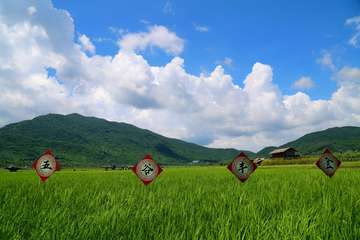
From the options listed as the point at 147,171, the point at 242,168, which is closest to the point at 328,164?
the point at 242,168

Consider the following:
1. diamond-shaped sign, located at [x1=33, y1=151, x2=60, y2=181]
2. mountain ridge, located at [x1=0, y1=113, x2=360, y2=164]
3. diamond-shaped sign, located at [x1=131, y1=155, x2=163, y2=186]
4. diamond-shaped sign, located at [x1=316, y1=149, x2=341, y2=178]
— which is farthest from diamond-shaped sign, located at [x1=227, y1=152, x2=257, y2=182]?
mountain ridge, located at [x1=0, y1=113, x2=360, y2=164]

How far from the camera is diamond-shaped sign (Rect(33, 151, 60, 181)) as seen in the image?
211 inches

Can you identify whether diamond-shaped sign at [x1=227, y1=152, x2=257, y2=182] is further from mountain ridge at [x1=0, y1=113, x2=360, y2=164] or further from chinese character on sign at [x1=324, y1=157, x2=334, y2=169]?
mountain ridge at [x1=0, y1=113, x2=360, y2=164]

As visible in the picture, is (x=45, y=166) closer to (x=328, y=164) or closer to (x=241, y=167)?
(x=241, y=167)

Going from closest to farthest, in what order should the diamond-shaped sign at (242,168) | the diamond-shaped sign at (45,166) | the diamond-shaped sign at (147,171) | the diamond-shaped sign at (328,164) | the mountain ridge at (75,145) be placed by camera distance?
the diamond-shaped sign at (147,171), the diamond-shaped sign at (242,168), the diamond-shaped sign at (45,166), the diamond-shaped sign at (328,164), the mountain ridge at (75,145)

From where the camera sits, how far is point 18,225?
2189mm

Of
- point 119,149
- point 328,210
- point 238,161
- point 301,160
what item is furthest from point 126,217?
point 119,149

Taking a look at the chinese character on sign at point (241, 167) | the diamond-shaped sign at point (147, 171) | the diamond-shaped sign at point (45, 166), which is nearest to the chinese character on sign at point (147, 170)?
the diamond-shaped sign at point (147, 171)

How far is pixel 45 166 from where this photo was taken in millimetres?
5492

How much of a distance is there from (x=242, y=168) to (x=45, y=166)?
607 centimetres

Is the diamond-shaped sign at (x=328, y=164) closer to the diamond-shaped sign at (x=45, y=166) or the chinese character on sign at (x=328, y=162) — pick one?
the chinese character on sign at (x=328, y=162)

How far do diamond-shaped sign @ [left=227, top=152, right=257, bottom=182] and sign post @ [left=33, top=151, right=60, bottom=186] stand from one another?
5.30 meters

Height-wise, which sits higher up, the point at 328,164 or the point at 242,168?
the point at 242,168

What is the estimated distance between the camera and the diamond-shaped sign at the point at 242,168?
16.7 ft
